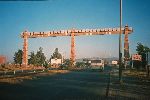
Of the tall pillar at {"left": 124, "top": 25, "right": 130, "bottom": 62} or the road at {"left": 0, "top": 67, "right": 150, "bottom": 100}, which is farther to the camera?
the tall pillar at {"left": 124, "top": 25, "right": 130, "bottom": 62}

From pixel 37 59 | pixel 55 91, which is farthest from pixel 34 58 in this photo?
pixel 55 91

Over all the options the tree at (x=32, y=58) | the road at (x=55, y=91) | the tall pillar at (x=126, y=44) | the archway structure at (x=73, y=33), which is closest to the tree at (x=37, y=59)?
the tree at (x=32, y=58)

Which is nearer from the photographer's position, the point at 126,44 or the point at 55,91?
the point at 55,91

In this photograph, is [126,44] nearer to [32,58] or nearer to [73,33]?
[73,33]

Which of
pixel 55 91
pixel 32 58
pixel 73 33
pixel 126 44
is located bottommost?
pixel 55 91

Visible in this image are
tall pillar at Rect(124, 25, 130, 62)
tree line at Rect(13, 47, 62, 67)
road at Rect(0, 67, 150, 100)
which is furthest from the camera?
tree line at Rect(13, 47, 62, 67)

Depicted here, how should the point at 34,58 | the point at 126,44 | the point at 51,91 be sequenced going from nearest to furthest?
1. the point at 51,91
2. the point at 126,44
3. the point at 34,58

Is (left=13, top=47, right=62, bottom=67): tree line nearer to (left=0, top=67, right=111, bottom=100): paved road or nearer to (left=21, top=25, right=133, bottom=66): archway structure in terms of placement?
(left=21, top=25, right=133, bottom=66): archway structure

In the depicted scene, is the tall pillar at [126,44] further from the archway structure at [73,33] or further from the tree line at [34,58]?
the tree line at [34,58]

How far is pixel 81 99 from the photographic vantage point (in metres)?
11.6

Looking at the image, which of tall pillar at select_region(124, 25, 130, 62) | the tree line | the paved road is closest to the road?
the paved road

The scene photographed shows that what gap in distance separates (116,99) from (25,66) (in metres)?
59.0

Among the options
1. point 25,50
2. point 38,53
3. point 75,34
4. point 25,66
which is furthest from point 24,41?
point 38,53

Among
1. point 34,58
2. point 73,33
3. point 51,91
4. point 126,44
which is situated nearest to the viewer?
point 51,91
